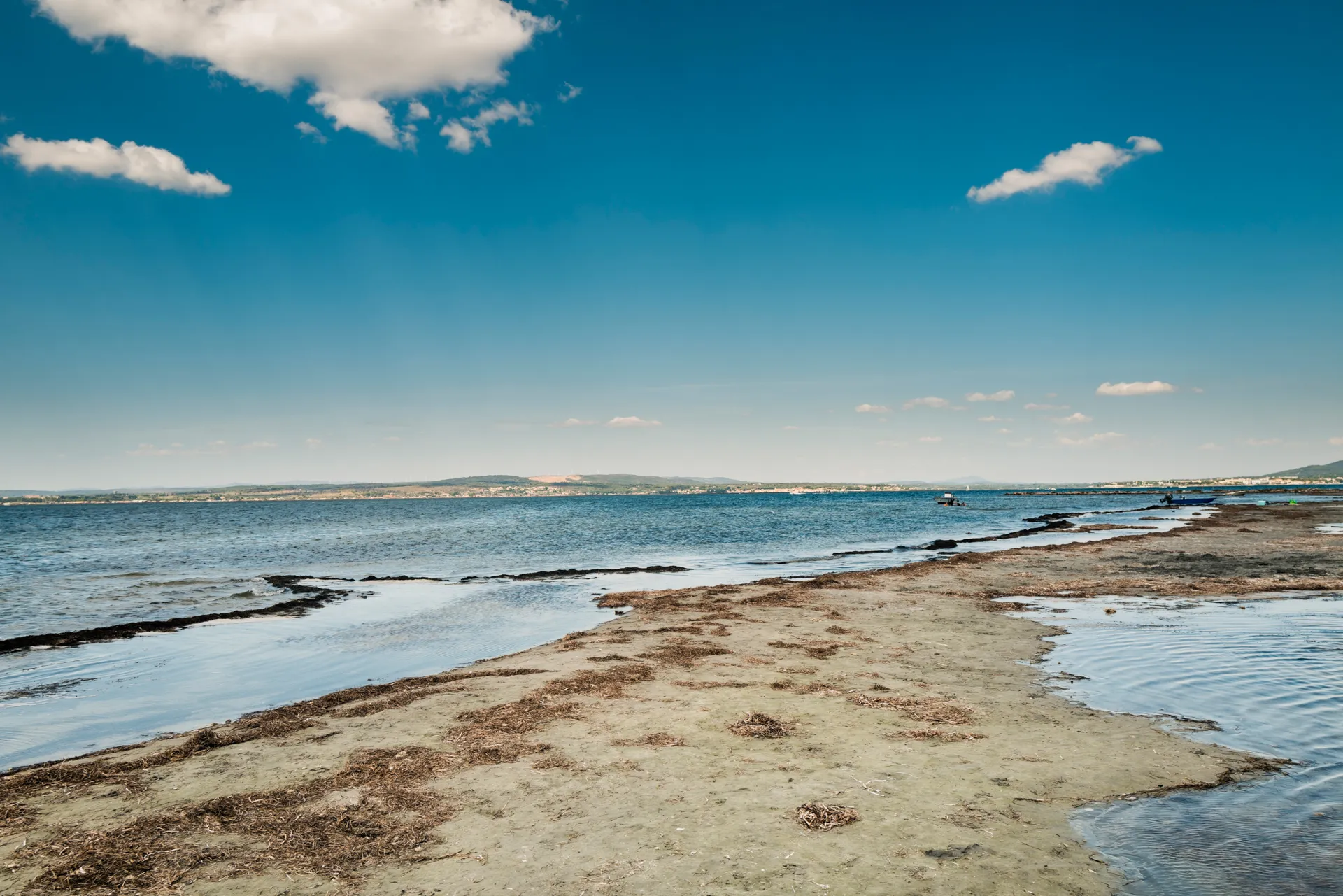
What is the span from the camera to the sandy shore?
23.5ft

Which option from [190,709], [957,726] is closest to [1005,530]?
[957,726]

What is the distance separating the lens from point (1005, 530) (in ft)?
238

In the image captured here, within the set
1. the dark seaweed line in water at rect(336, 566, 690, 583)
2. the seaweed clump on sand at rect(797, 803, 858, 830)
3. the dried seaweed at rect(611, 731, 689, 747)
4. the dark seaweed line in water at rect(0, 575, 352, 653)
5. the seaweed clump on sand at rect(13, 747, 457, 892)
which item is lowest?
the dark seaweed line in water at rect(336, 566, 690, 583)

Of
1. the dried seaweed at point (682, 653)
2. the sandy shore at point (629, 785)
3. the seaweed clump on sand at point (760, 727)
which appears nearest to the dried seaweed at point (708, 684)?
the sandy shore at point (629, 785)

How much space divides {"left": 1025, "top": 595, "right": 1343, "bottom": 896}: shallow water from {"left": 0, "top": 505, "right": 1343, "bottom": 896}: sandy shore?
0.51m

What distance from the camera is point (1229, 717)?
11.8m

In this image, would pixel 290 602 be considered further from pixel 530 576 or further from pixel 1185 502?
pixel 1185 502

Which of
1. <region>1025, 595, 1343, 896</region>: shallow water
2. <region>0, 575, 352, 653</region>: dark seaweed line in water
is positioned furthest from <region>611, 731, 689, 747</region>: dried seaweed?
<region>0, 575, 352, 653</region>: dark seaweed line in water

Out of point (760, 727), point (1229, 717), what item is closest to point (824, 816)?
point (760, 727)

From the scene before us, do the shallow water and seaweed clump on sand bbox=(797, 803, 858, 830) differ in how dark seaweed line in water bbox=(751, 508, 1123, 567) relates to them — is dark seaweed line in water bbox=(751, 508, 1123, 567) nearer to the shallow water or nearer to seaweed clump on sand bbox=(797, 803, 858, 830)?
the shallow water

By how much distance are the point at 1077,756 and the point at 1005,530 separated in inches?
2721

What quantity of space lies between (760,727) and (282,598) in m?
30.0

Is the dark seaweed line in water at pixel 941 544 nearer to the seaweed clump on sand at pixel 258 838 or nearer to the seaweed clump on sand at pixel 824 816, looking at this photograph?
the seaweed clump on sand at pixel 824 816

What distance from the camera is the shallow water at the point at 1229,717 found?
6969 millimetres
